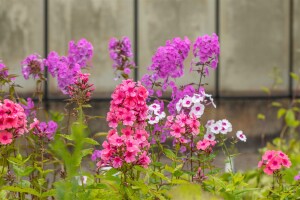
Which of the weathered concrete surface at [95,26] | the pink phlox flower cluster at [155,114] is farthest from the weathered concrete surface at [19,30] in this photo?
the pink phlox flower cluster at [155,114]

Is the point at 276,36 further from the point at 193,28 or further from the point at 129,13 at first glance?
the point at 129,13

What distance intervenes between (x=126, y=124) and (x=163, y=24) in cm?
836

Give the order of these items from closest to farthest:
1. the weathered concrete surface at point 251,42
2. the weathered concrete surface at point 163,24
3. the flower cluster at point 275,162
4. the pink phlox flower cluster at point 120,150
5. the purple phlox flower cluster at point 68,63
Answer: the pink phlox flower cluster at point 120,150 < the flower cluster at point 275,162 < the purple phlox flower cluster at point 68,63 < the weathered concrete surface at point 163,24 < the weathered concrete surface at point 251,42

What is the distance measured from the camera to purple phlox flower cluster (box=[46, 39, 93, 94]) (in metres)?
3.85

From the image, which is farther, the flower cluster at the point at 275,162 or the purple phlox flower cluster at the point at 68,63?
the purple phlox flower cluster at the point at 68,63

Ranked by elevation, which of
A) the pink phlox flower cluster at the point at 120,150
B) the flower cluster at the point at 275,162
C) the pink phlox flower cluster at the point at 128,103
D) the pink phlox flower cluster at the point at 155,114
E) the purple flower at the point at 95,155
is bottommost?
the purple flower at the point at 95,155

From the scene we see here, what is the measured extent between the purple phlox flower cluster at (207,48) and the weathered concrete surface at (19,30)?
748 cm

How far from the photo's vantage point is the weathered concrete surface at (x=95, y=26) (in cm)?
1101

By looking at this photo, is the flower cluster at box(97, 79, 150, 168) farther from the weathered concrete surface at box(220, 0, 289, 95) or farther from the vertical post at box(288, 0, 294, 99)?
the vertical post at box(288, 0, 294, 99)

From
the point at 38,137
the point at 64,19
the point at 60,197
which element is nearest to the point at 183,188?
the point at 60,197

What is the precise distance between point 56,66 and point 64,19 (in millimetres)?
7135

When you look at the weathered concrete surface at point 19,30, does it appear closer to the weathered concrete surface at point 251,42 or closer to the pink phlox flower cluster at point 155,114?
the weathered concrete surface at point 251,42

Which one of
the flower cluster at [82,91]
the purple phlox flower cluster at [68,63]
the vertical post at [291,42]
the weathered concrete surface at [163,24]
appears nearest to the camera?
the flower cluster at [82,91]

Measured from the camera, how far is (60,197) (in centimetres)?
118
